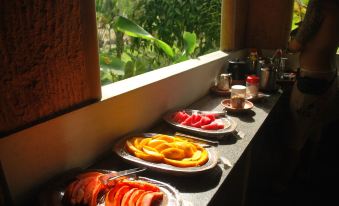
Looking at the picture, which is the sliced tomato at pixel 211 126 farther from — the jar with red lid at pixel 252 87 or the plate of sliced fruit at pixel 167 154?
the jar with red lid at pixel 252 87

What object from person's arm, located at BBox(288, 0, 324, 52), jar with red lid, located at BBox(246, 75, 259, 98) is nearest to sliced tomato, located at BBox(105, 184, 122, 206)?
jar with red lid, located at BBox(246, 75, 259, 98)

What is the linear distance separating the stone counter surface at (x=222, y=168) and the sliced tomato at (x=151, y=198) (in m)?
0.08

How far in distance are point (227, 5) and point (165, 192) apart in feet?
6.60

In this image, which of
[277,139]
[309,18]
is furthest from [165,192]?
[277,139]

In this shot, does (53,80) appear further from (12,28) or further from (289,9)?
(289,9)

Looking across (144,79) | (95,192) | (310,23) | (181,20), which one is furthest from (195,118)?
(181,20)

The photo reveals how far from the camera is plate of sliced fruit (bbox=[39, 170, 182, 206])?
83 cm

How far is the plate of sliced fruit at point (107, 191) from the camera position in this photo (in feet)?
2.73

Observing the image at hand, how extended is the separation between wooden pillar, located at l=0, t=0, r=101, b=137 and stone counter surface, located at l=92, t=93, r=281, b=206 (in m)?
0.32

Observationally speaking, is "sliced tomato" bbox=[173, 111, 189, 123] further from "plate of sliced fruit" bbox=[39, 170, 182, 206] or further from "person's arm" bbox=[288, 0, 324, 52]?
"person's arm" bbox=[288, 0, 324, 52]

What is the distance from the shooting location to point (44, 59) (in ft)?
2.90

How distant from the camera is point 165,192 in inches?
35.5

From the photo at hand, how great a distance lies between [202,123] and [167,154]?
38 cm

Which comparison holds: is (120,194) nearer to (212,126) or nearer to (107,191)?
(107,191)
